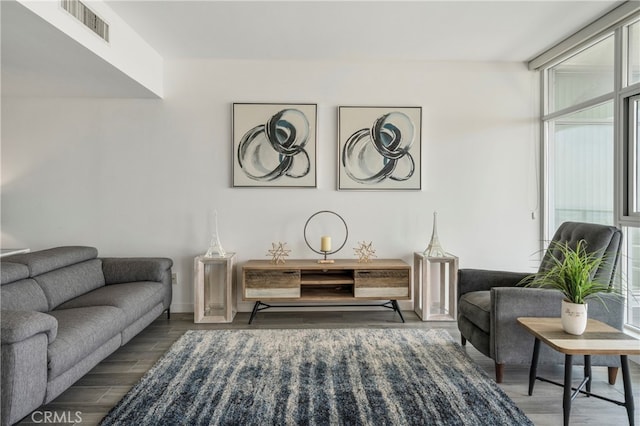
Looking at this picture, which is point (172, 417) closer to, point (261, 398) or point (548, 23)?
point (261, 398)

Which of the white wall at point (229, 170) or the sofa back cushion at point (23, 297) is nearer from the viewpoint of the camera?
the sofa back cushion at point (23, 297)

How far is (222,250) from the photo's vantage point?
359 centimetres

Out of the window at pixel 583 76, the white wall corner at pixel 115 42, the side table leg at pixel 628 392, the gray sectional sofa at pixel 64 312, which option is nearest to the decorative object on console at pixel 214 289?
the gray sectional sofa at pixel 64 312

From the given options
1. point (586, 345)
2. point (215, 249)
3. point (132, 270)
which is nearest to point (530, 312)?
point (586, 345)

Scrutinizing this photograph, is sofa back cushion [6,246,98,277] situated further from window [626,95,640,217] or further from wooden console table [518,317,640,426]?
window [626,95,640,217]

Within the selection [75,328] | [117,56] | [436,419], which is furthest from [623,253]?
[117,56]

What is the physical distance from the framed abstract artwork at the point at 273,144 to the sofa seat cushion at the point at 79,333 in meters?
1.70

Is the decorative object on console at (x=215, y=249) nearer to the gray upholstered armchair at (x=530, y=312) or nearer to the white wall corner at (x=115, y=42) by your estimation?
the white wall corner at (x=115, y=42)

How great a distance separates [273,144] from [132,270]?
177 cm

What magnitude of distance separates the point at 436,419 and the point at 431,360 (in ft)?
2.40

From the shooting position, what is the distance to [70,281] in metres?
2.89

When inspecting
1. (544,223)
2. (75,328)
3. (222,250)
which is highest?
(544,223)

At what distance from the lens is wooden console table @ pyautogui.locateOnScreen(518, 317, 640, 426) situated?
5.86 ft
